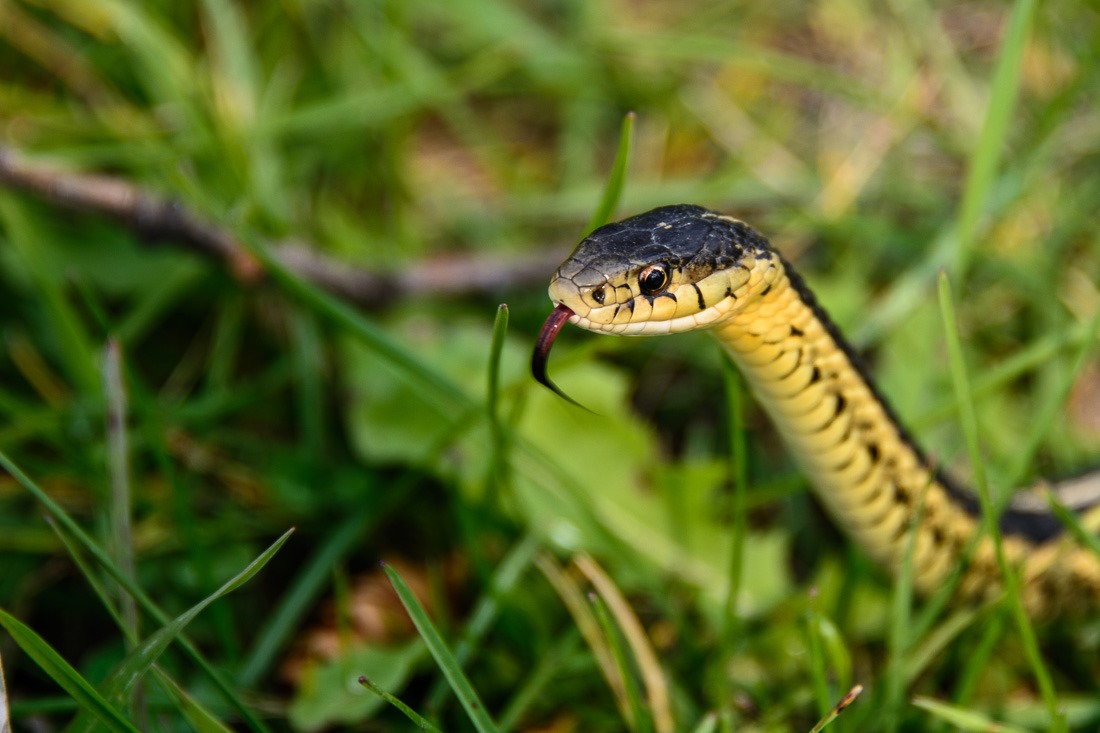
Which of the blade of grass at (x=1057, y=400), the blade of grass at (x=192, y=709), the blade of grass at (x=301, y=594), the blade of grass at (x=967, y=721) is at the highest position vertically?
the blade of grass at (x=192, y=709)

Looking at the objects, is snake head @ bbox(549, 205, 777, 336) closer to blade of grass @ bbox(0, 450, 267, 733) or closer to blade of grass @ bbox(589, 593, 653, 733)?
blade of grass @ bbox(589, 593, 653, 733)

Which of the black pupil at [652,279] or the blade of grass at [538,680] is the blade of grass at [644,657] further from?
the black pupil at [652,279]

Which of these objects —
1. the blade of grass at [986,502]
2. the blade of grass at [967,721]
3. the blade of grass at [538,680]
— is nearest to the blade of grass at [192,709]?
the blade of grass at [538,680]

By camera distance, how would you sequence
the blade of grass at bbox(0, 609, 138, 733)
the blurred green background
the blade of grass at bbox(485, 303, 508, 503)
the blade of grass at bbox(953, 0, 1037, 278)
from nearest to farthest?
the blade of grass at bbox(0, 609, 138, 733), the blade of grass at bbox(485, 303, 508, 503), the blurred green background, the blade of grass at bbox(953, 0, 1037, 278)

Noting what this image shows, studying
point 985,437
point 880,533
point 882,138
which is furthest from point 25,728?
point 882,138

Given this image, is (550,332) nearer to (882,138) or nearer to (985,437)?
(985,437)

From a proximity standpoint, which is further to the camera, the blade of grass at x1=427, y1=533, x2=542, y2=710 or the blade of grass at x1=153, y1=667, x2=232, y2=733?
the blade of grass at x1=427, y1=533, x2=542, y2=710

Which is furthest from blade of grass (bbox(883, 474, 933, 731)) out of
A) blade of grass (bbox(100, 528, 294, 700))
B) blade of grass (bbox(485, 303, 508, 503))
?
blade of grass (bbox(100, 528, 294, 700))
